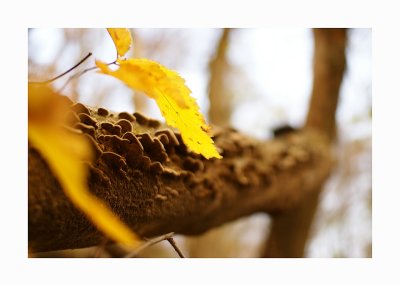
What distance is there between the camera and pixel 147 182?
695mm

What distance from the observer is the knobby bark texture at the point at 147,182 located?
1.87 ft

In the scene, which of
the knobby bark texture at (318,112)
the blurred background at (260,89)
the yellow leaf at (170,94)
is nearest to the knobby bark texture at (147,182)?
the yellow leaf at (170,94)

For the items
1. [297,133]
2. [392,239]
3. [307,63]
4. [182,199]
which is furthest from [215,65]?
[182,199]

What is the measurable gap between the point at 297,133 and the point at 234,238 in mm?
932

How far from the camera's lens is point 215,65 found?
6.36 ft

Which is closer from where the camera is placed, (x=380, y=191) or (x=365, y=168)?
(x=380, y=191)

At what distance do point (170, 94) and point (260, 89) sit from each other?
1347 millimetres

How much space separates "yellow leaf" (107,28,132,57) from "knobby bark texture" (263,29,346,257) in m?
1.14

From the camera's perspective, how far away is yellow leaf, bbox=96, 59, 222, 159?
625 mm

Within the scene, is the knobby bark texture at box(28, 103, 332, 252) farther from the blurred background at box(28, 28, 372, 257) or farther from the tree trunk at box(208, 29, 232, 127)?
the tree trunk at box(208, 29, 232, 127)

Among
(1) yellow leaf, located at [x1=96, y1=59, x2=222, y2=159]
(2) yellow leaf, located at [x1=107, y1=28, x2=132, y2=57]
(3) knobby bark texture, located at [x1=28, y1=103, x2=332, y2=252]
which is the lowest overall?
(3) knobby bark texture, located at [x1=28, y1=103, x2=332, y2=252]

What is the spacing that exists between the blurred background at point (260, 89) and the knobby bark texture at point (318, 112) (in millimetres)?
43

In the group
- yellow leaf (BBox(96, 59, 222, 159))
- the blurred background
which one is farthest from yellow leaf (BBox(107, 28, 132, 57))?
the blurred background

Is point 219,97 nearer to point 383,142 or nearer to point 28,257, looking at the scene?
point 383,142
